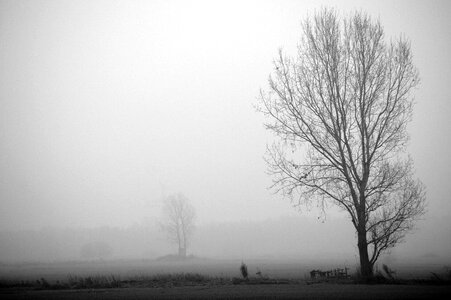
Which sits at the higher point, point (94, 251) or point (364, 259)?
point (364, 259)

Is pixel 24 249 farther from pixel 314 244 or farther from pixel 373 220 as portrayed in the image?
pixel 373 220

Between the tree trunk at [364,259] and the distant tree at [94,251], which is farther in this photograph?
the distant tree at [94,251]

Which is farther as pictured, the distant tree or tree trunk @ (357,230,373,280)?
the distant tree

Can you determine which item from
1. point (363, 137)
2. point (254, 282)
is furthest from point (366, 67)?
point (254, 282)

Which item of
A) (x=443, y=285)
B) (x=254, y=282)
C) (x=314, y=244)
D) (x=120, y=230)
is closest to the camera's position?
(x=443, y=285)

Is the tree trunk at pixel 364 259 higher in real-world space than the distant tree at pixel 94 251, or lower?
higher

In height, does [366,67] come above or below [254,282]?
above

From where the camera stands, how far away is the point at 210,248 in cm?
12812

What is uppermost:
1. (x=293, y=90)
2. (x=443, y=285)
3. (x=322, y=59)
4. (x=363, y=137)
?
(x=322, y=59)

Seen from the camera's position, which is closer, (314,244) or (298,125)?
(298,125)

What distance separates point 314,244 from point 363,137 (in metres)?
122

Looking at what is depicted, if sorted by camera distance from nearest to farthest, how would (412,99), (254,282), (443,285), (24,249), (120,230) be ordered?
(443,285), (254,282), (412,99), (24,249), (120,230)

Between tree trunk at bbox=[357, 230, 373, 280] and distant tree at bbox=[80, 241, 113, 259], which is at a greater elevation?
tree trunk at bbox=[357, 230, 373, 280]

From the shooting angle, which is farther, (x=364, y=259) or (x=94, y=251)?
(x=94, y=251)
